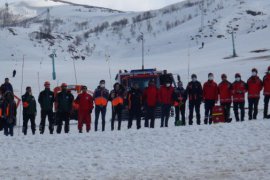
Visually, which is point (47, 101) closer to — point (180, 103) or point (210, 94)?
point (180, 103)

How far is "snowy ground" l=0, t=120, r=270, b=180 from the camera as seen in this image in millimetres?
11086

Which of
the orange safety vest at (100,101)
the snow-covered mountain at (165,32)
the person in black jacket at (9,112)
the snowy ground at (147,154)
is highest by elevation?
the snow-covered mountain at (165,32)

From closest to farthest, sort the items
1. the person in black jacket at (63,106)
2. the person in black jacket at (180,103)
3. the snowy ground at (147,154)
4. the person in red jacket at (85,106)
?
the snowy ground at (147,154), the person in black jacket at (63,106), the person in red jacket at (85,106), the person in black jacket at (180,103)

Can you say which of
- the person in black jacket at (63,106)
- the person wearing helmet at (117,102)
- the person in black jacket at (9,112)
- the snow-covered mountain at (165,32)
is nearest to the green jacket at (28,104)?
the person in black jacket at (9,112)

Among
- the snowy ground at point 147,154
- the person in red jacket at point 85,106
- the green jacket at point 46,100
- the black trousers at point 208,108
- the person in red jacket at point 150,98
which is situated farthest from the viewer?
the person in red jacket at point 150,98

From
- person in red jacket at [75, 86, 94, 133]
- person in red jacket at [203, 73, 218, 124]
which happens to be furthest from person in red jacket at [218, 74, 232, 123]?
person in red jacket at [75, 86, 94, 133]

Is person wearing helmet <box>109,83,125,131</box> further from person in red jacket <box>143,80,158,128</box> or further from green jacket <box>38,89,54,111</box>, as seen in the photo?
green jacket <box>38,89,54,111</box>

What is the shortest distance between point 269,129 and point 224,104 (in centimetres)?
396

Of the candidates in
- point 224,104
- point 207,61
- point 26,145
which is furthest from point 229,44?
point 26,145

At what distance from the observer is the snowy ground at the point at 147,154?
1109cm

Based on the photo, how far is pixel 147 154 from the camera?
12.6 metres

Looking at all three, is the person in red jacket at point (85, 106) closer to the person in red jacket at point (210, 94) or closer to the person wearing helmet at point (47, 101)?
the person wearing helmet at point (47, 101)

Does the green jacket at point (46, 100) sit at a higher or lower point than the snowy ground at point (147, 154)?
higher

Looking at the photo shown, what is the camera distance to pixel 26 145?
46.1 ft
